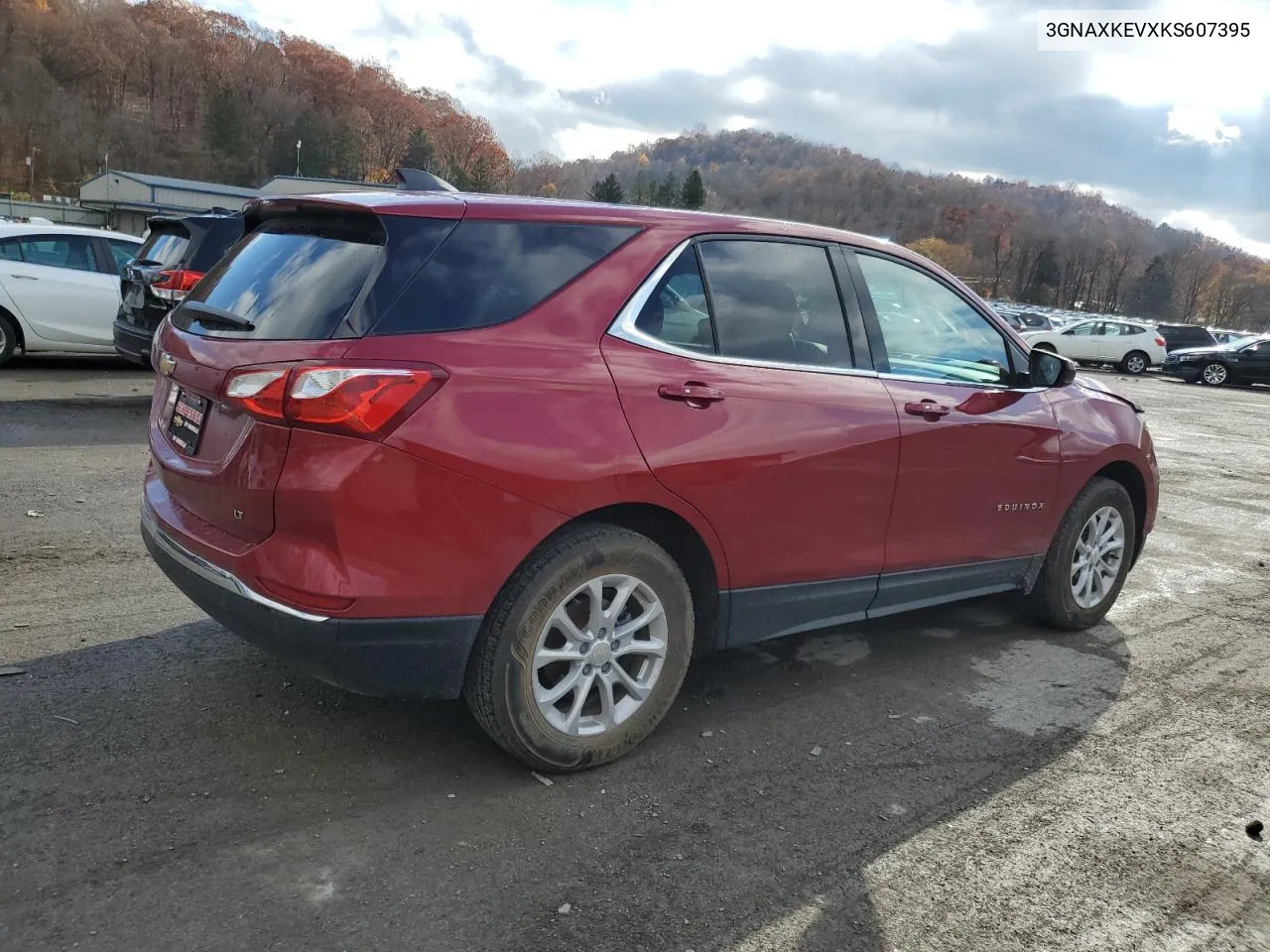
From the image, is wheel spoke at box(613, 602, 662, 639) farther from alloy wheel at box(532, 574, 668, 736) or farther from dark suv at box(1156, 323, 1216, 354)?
dark suv at box(1156, 323, 1216, 354)

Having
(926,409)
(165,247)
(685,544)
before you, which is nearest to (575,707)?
(685,544)

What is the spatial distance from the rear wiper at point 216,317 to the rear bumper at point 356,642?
728 millimetres

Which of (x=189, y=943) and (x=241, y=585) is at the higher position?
(x=241, y=585)

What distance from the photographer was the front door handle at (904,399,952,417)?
391 cm

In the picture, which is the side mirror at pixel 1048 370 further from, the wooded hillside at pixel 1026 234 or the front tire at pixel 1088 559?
the wooded hillside at pixel 1026 234

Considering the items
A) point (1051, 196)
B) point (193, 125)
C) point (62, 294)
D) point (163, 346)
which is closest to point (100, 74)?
point (193, 125)

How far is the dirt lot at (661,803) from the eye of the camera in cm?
254

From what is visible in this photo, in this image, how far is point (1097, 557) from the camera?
505cm

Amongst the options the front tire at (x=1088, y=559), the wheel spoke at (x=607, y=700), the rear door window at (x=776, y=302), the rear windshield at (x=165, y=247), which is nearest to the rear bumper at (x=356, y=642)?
the wheel spoke at (x=607, y=700)

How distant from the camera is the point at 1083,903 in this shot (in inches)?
110

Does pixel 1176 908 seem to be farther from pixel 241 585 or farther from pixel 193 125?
pixel 193 125

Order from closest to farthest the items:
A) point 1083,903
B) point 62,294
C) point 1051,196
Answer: point 1083,903 < point 62,294 < point 1051,196

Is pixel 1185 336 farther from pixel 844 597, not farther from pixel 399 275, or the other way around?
pixel 399 275

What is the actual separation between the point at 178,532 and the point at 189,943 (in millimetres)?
1307
